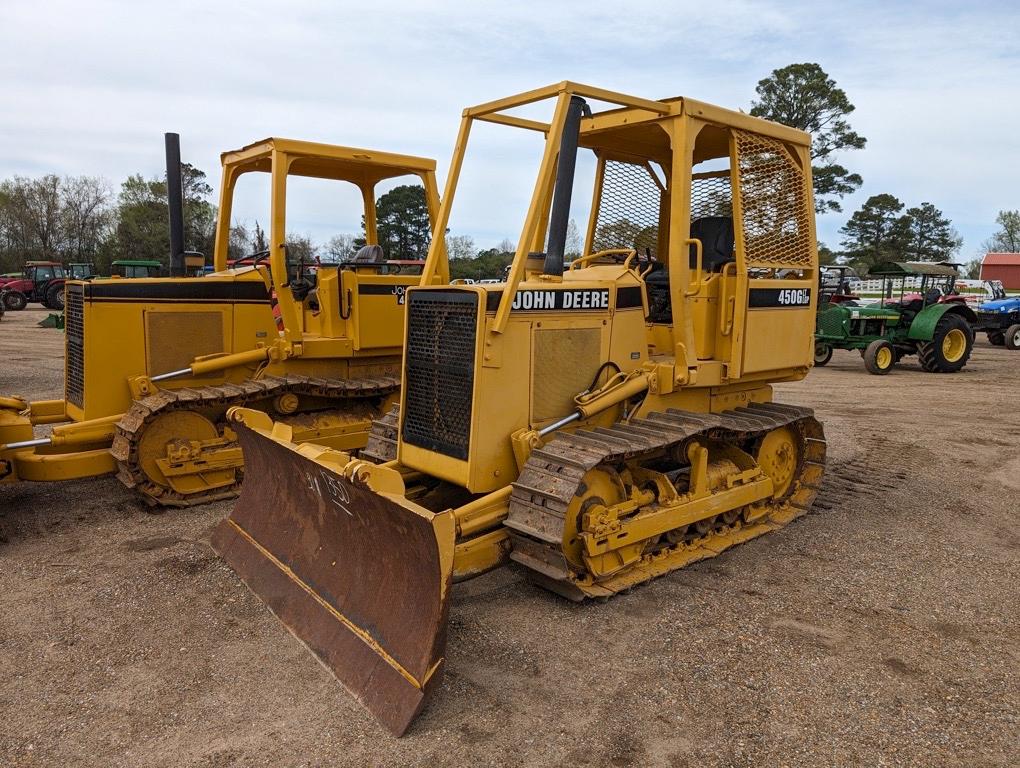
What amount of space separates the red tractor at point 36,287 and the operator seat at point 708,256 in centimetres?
3310

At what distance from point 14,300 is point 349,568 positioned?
35.3 metres

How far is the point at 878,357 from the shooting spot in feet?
54.0

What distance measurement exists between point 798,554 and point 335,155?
17.5 feet

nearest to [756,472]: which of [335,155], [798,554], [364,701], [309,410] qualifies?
[798,554]

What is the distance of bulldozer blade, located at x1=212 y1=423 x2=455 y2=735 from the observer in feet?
11.6

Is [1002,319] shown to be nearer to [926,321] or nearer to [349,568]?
Answer: [926,321]

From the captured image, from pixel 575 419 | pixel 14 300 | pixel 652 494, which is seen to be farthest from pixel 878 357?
pixel 14 300

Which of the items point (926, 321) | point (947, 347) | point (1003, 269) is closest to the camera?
point (926, 321)

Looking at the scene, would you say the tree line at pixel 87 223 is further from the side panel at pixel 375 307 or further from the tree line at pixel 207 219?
the side panel at pixel 375 307

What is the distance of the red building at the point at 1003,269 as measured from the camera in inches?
1661

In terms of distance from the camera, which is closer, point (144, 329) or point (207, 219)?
point (144, 329)

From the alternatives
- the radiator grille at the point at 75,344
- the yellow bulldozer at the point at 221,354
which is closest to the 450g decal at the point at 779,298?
the yellow bulldozer at the point at 221,354

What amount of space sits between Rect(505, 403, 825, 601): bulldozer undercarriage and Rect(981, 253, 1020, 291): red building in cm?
4356

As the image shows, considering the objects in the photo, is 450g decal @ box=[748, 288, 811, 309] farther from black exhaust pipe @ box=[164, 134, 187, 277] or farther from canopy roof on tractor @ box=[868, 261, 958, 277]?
canopy roof on tractor @ box=[868, 261, 958, 277]
